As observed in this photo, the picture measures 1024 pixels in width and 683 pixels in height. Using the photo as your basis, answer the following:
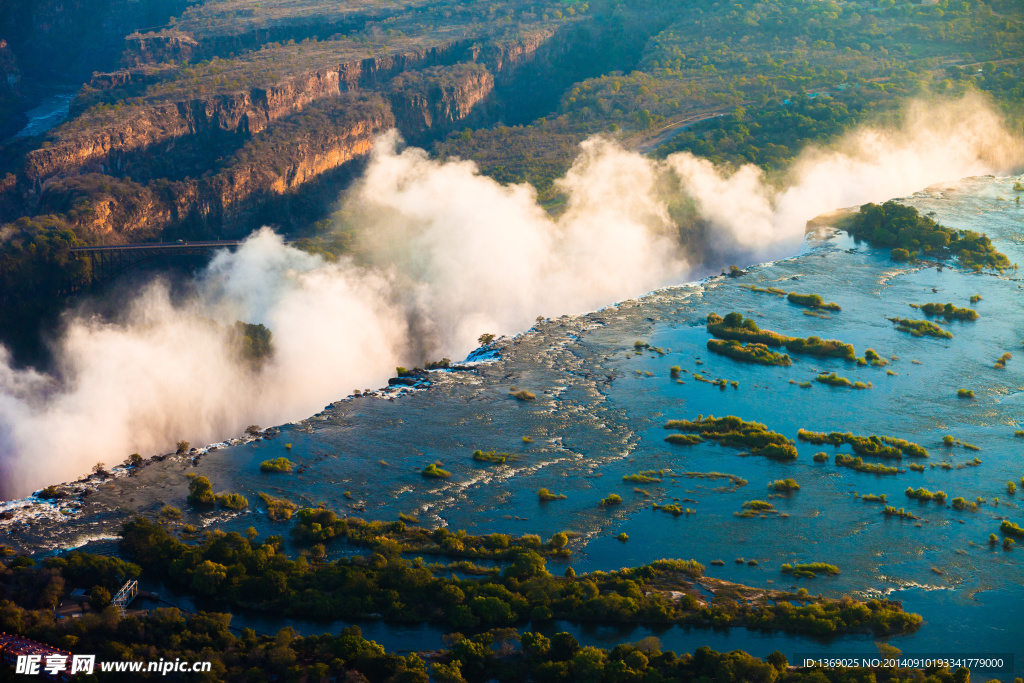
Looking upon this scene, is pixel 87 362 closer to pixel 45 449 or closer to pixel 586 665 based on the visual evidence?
pixel 45 449

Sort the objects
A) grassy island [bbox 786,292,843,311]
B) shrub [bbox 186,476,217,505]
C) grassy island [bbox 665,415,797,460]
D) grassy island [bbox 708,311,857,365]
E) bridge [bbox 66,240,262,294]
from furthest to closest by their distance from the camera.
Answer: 1. bridge [bbox 66,240,262,294]
2. grassy island [bbox 786,292,843,311]
3. grassy island [bbox 708,311,857,365]
4. grassy island [bbox 665,415,797,460]
5. shrub [bbox 186,476,217,505]

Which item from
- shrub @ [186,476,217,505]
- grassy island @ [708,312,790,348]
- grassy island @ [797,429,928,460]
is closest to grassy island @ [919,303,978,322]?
grassy island @ [708,312,790,348]

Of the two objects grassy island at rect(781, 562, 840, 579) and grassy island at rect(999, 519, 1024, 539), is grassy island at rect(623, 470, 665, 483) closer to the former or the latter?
grassy island at rect(781, 562, 840, 579)

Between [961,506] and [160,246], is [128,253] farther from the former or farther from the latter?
[961,506]

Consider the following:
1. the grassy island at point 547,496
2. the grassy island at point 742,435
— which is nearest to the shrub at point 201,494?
the grassy island at point 547,496

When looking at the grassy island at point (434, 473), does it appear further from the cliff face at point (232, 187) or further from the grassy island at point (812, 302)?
the cliff face at point (232, 187)

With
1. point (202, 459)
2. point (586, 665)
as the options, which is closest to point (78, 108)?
point (202, 459)
